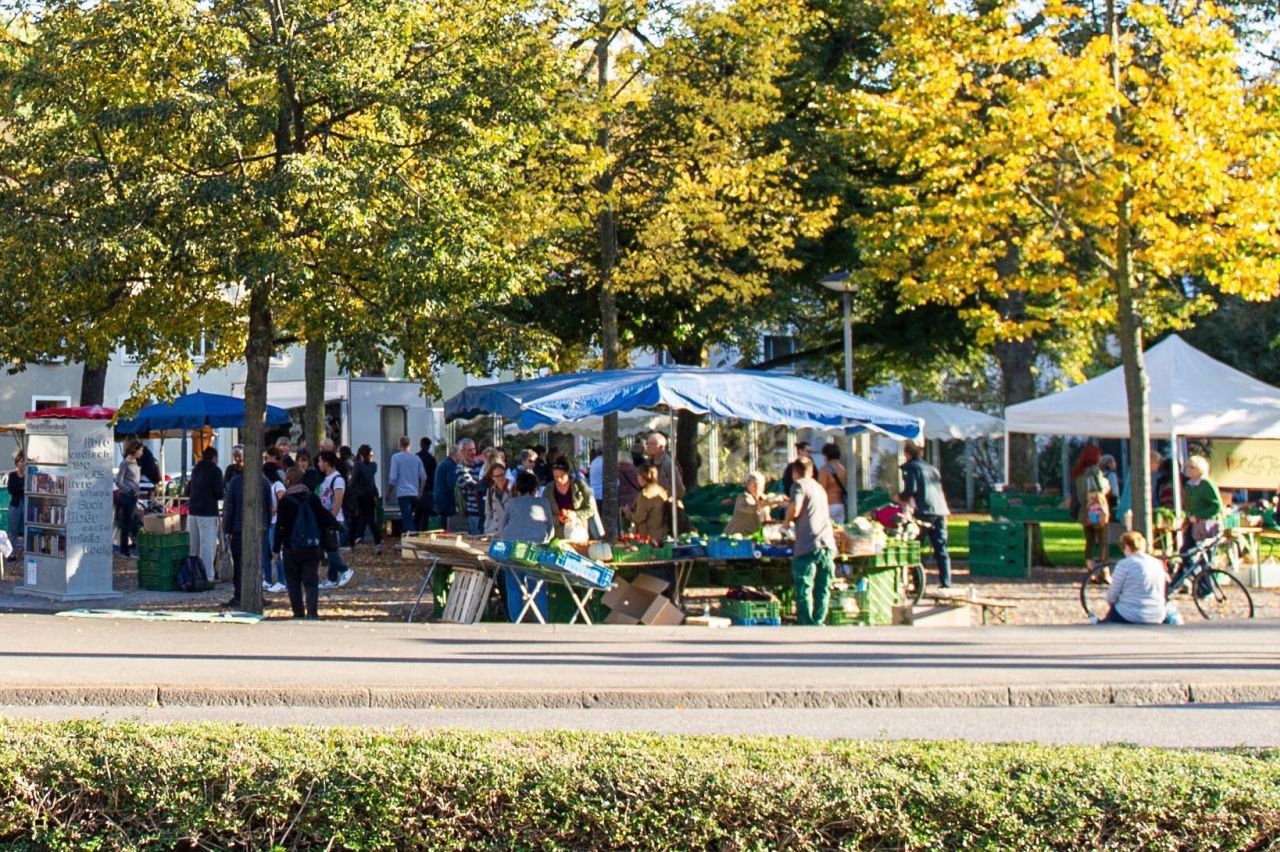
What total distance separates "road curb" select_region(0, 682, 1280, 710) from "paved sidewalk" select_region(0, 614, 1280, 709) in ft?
0.04

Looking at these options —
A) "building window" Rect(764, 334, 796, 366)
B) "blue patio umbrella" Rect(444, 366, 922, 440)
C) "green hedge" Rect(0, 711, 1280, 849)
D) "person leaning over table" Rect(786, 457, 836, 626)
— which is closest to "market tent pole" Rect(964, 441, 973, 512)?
"building window" Rect(764, 334, 796, 366)

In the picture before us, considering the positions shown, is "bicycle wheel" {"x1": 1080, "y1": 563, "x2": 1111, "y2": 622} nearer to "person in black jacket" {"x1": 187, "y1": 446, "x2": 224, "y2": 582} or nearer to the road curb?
the road curb

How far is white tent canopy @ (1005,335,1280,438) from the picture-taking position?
70.6 ft

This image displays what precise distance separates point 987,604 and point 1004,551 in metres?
4.76

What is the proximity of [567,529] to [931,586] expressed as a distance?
5.37 meters

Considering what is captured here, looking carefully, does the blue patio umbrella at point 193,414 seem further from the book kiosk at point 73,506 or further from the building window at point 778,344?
the building window at point 778,344

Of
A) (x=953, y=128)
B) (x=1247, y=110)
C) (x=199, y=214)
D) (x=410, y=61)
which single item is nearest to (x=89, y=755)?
(x=199, y=214)

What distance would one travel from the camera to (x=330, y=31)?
51.8 feet

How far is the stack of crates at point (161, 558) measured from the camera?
20.2m

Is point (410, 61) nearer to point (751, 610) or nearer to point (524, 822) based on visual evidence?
point (751, 610)

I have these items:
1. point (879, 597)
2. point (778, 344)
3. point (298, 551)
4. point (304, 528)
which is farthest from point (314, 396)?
point (778, 344)

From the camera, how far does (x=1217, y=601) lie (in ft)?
58.9

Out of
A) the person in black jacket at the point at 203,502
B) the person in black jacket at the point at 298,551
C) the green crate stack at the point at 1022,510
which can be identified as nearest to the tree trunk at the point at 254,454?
the person in black jacket at the point at 298,551

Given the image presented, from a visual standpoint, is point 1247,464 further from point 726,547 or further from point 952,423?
point 952,423
